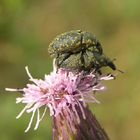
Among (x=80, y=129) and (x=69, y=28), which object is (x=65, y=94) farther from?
(x=69, y=28)

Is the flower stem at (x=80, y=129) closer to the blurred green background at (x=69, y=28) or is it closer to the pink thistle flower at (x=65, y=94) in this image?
the pink thistle flower at (x=65, y=94)

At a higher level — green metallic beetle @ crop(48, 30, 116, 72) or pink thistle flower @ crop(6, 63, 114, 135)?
green metallic beetle @ crop(48, 30, 116, 72)

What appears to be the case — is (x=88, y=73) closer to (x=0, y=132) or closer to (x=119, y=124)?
(x=0, y=132)

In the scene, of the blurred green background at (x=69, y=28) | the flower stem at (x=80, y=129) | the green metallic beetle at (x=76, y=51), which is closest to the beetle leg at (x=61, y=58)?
the green metallic beetle at (x=76, y=51)

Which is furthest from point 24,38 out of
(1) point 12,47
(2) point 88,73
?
(2) point 88,73

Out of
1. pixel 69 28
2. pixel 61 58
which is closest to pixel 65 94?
pixel 61 58

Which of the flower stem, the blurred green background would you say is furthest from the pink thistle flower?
the blurred green background

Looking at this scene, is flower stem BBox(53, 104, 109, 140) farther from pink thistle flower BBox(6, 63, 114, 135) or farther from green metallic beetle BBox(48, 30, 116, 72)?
green metallic beetle BBox(48, 30, 116, 72)
